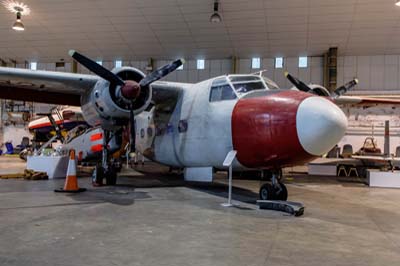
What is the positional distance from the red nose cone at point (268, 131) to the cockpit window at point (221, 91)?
53 centimetres

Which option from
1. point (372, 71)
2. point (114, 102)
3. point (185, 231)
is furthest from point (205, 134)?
point (372, 71)

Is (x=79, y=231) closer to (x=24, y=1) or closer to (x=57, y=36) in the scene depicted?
(x=24, y=1)

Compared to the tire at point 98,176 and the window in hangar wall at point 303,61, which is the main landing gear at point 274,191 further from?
the window in hangar wall at point 303,61

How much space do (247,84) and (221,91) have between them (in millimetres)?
712

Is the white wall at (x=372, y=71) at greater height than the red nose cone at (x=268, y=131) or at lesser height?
greater

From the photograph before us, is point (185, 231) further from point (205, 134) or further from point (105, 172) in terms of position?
point (105, 172)

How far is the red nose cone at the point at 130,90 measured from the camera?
28.9 ft

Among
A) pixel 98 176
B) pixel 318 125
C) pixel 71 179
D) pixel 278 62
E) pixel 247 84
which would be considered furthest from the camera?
pixel 278 62

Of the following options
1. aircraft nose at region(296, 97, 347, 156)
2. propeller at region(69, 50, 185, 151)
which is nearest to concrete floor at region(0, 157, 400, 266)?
aircraft nose at region(296, 97, 347, 156)

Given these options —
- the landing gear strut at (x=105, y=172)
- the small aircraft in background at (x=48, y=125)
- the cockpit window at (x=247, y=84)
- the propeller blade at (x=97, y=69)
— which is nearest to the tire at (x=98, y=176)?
the landing gear strut at (x=105, y=172)

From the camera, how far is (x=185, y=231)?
5.09 metres

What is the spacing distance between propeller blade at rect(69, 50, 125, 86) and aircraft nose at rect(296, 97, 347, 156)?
4766 millimetres

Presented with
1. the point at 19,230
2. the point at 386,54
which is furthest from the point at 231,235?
the point at 386,54

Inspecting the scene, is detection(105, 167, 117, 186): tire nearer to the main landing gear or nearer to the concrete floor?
the concrete floor
